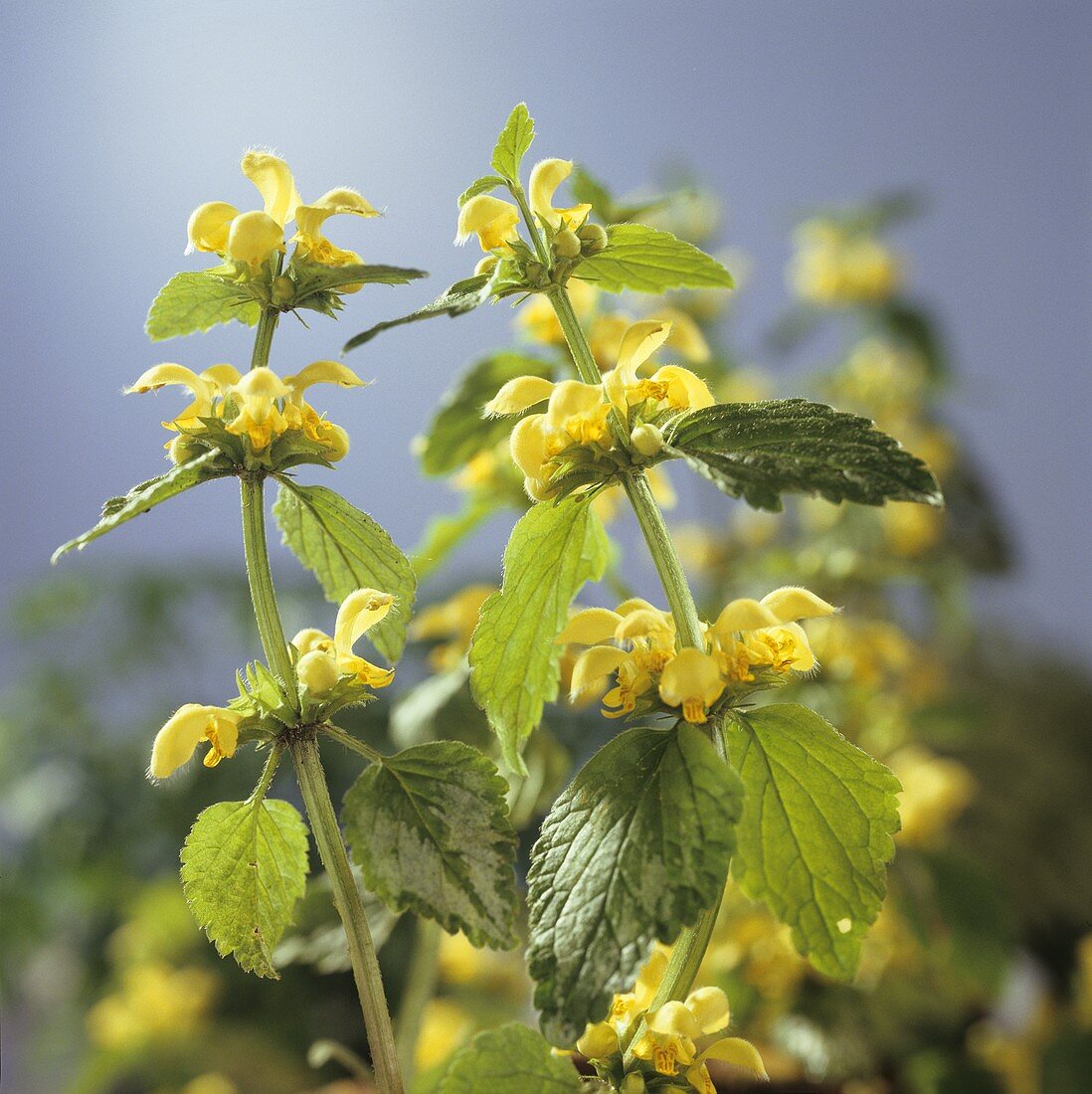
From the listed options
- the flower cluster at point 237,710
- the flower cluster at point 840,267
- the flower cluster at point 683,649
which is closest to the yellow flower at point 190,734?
the flower cluster at point 237,710

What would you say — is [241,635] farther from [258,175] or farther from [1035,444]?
[1035,444]

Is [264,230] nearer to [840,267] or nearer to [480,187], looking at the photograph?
[480,187]

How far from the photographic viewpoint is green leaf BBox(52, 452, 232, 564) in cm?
30

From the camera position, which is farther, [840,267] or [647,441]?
[840,267]

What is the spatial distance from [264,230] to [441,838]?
0.18 metres

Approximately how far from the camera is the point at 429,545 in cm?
63

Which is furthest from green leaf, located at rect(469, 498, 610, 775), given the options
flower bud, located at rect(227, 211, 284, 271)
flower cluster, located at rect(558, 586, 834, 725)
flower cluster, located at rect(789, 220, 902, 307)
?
flower cluster, located at rect(789, 220, 902, 307)

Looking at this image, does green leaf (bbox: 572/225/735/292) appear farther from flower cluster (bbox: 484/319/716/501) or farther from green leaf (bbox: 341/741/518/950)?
green leaf (bbox: 341/741/518/950)

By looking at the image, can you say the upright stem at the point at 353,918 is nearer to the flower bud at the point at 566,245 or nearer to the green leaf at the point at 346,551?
the green leaf at the point at 346,551

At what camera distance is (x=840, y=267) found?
1462mm

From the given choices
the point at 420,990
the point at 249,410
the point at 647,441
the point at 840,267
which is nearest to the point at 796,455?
the point at 647,441

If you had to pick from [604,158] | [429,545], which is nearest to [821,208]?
[604,158]

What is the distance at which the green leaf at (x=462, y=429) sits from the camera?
530 millimetres

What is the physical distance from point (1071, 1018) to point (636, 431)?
3.63 ft
